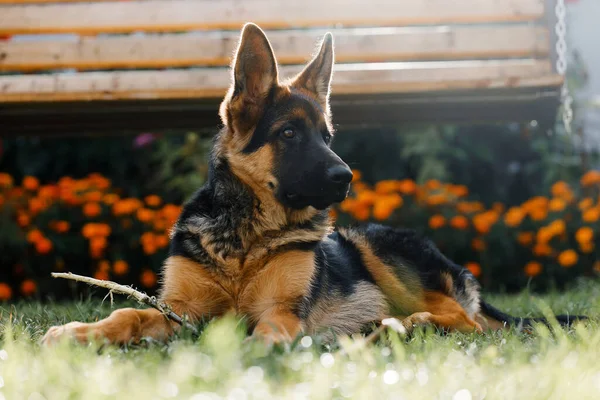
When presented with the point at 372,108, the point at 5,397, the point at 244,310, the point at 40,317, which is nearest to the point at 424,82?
the point at 372,108

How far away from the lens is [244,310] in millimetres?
3648

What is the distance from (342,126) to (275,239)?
9.48 feet

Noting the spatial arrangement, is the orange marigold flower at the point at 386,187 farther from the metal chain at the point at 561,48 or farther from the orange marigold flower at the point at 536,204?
the metal chain at the point at 561,48

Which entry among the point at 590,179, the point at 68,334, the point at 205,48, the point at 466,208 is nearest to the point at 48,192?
the point at 205,48

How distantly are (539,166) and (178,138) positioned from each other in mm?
4104

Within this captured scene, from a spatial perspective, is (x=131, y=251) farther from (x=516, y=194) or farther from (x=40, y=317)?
(x=516, y=194)

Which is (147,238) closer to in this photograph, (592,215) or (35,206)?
(35,206)

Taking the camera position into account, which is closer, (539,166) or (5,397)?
(5,397)

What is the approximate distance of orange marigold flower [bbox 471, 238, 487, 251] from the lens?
7191mm

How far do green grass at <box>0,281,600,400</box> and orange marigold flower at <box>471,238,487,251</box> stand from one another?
13.6ft

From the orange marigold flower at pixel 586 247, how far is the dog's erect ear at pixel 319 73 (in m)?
3.73

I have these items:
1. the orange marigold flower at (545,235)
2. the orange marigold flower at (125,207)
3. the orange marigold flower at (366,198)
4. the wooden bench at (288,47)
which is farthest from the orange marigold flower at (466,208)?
the orange marigold flower at (125,207)

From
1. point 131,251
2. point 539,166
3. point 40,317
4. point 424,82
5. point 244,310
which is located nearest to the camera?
point 244,310

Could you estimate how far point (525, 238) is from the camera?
7.31 metres
